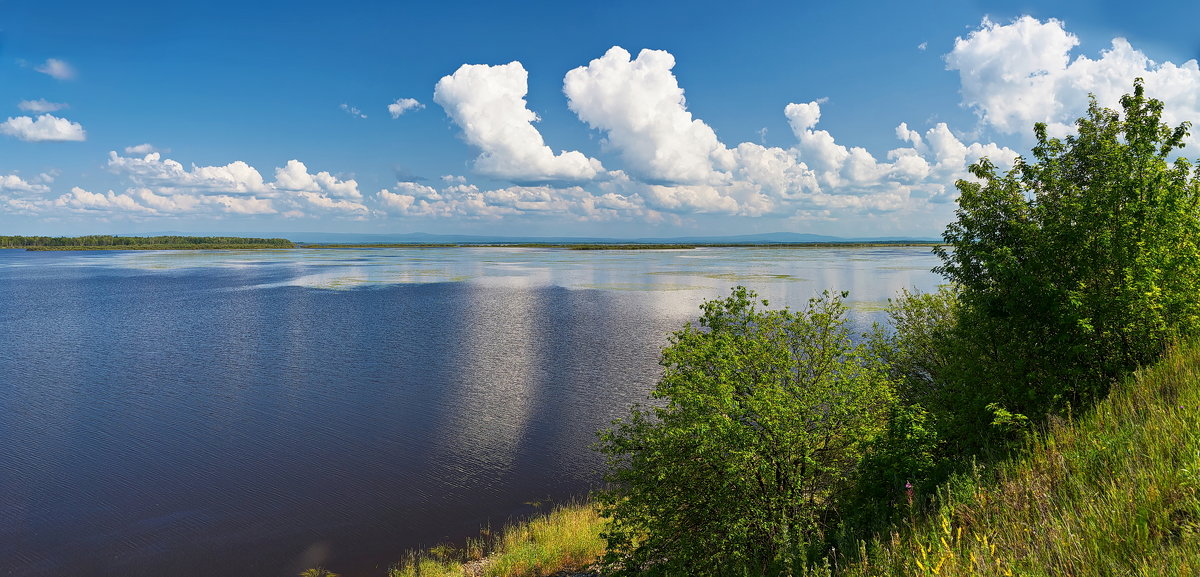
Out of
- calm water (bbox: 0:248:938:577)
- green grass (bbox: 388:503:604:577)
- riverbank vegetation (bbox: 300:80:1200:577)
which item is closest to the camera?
riverbank vegetation (bbox: 300:80:1200:577)

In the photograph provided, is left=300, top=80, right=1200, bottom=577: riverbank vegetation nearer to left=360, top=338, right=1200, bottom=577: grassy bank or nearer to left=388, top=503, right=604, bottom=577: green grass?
left=360, top=338, right=1200, bottom=577: grassy bank

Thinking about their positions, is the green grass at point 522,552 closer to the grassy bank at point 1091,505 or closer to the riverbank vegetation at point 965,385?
the riverbank vegetation at point 965,385

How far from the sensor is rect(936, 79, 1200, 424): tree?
14055 mm

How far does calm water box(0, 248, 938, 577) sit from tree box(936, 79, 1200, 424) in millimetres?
17863

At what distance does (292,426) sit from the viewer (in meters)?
33.8

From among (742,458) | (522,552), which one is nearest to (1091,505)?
(742,458)

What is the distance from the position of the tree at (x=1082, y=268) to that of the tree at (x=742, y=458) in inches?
159

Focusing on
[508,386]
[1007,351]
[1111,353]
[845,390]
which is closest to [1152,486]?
[845,390]

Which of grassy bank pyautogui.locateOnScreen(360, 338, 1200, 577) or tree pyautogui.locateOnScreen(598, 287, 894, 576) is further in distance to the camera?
tree pyautogui.locateOnScreen(598, 287, 894, 576)

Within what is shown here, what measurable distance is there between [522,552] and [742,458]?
972 centimetres

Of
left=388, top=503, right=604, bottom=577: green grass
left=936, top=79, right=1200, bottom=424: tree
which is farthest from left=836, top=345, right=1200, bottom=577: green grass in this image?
left=388, top=503, right=604, bottom=577: green grass

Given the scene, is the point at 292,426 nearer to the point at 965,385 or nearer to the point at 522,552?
the point at 522,552

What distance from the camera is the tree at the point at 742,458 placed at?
14.5 m

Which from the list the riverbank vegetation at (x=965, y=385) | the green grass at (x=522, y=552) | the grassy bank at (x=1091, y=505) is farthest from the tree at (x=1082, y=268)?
the green grass at (x=522, y=552)
